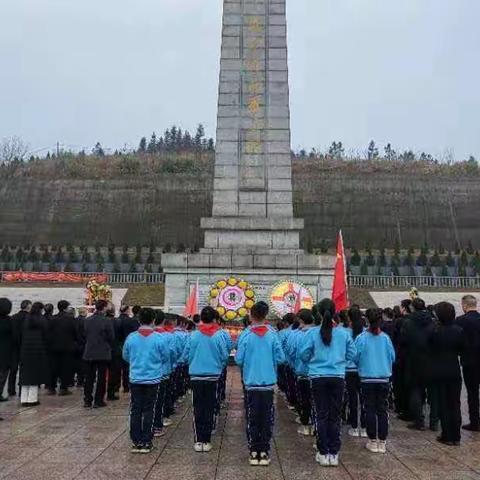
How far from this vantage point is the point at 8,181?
1909 inches

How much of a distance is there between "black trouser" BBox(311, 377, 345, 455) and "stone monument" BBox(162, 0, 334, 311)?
27.9ft

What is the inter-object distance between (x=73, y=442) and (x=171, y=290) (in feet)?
25.9

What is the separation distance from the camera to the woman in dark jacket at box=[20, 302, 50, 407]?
26.3 ft

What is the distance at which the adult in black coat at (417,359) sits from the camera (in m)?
6.64

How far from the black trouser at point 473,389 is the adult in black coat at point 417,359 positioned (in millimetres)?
382

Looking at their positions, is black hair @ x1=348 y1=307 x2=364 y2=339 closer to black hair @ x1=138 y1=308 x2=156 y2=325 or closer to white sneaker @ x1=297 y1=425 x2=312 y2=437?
white sneaker @ x1=297 y1=425 x2=312 y2=437

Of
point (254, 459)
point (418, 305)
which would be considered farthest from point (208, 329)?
point (418, 305)

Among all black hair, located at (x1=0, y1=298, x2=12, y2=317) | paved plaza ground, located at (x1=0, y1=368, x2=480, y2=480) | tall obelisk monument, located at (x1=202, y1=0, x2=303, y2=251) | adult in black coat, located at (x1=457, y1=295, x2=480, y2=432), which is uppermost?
tall obelisk monument, located at (x1=202, y1=0, x2=303, y2=251)

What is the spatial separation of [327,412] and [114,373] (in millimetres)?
4616

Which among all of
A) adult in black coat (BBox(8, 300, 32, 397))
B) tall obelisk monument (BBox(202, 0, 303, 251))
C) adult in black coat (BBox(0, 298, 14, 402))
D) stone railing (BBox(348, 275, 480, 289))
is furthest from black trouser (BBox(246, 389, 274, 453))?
stone railing (BBox(348, 275, 480, 289))

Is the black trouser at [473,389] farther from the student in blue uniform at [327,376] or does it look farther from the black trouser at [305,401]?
the student in blue uniform at [327,376]

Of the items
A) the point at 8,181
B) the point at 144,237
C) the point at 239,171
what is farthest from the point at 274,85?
the point at 8,181

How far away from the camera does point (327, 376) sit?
518 cm

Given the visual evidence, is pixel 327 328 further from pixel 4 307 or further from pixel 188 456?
pixel 4 307
